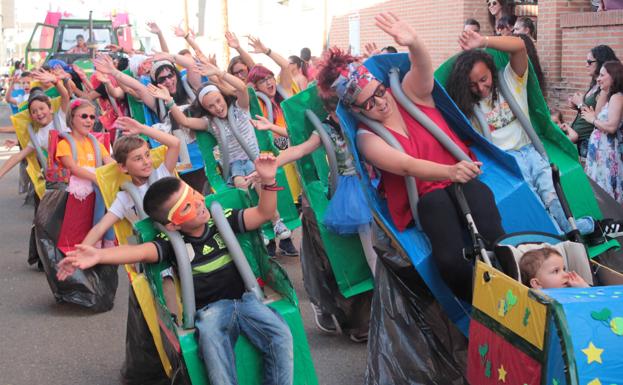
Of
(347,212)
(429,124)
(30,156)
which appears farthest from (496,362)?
(30,156)

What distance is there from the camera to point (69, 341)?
251 inches

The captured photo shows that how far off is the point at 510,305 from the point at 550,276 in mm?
501

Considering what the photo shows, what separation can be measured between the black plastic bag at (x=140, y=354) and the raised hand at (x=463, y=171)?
6.21ft

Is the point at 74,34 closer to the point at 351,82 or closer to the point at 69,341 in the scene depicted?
the point at 69,341

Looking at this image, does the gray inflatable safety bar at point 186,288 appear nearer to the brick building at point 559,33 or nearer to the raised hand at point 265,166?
the raised hand at point 265,166

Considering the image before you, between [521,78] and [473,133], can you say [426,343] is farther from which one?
[521,78]

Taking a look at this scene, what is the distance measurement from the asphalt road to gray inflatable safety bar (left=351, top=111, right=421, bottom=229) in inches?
53.8

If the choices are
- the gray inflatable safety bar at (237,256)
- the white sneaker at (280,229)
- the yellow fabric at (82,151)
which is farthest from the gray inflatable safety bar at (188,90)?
the gray inflatable safety bar at (237,256)

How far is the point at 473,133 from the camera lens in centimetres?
467

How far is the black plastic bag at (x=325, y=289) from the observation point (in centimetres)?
593

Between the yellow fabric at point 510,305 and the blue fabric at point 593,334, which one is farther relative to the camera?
the yellow fabric at point 510,305

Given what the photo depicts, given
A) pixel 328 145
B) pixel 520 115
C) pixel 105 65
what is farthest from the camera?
pixel 105 65

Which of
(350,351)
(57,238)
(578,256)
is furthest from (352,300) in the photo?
(57,238)

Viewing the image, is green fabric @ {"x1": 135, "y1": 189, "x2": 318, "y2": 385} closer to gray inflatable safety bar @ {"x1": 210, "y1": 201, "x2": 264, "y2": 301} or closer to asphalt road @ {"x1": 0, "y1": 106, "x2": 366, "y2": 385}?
gray inflatable safety bar @ {"x1": 210, "y1": 201, "x2": 264, "y2": 301}
